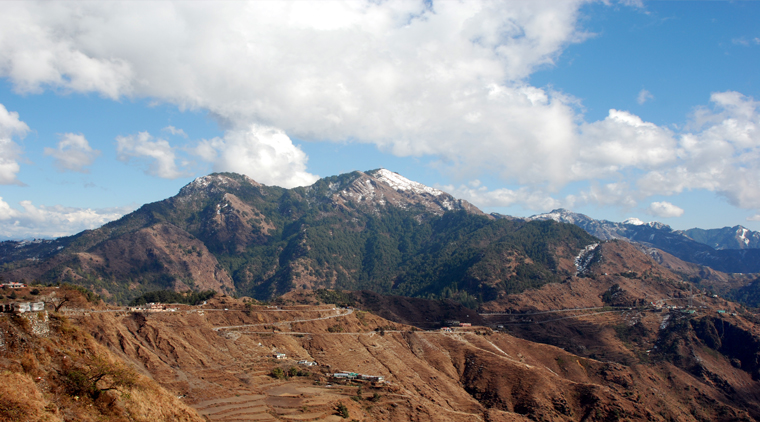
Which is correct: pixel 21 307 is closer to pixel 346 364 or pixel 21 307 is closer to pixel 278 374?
pixel 278 374

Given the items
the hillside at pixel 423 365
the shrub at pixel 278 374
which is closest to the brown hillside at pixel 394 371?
the hillside at pixel 423 365

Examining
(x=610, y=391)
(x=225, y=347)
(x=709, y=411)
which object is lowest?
(x=709, y=411)

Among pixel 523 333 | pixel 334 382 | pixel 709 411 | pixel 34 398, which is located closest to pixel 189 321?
pixel 334 382

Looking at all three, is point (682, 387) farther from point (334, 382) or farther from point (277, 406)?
point (277, 406)

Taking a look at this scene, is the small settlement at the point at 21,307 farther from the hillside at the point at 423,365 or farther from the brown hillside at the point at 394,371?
the brown hillside at the point at 394,371

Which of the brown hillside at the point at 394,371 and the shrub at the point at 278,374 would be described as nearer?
the brown hillside at the point at 394,371

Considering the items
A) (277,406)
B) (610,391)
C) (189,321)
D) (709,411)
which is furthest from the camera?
(709,411)

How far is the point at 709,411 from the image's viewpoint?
126 m

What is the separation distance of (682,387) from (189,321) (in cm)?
13978

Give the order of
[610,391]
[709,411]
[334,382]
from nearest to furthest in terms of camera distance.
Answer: [334,382]
[610,391]
[709,411]

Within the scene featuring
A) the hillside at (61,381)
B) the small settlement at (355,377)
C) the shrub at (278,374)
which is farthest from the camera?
the small settlement at (355,377)

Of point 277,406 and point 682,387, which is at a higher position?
point 277,406

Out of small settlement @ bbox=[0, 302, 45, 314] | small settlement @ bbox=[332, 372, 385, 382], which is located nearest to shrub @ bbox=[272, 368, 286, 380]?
small settlement @ bbox=[332, 372, 385, 382]

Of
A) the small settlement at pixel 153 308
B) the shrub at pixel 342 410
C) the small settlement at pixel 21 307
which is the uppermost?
the small settlement at pixel 21 307
